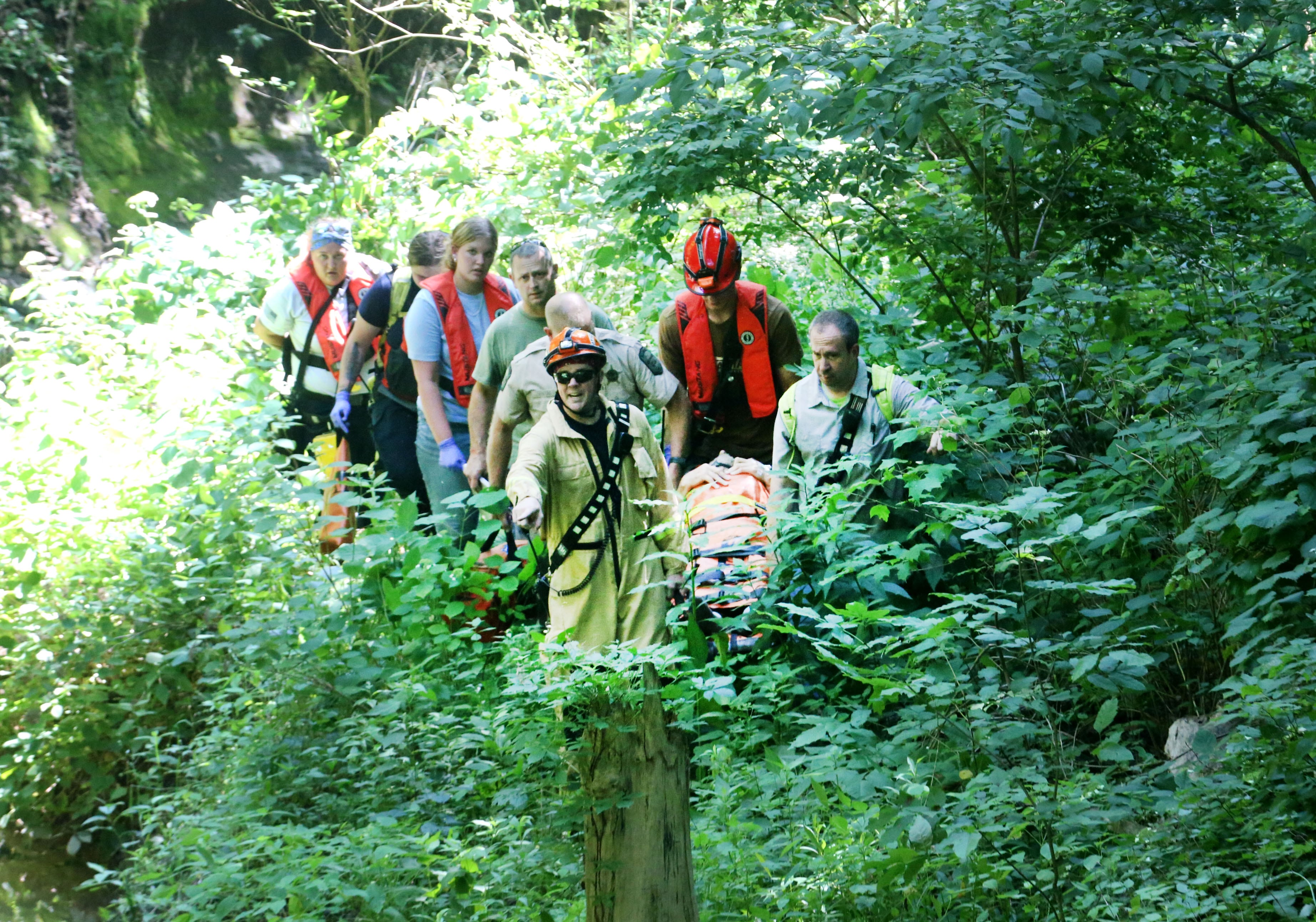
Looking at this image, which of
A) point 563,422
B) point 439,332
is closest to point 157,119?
point 439,332

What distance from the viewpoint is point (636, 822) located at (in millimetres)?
3010

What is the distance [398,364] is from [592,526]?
251 cm

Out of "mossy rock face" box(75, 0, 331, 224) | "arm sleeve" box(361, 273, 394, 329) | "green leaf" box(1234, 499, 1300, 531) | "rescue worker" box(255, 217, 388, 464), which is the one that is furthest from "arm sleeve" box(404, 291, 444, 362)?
"mossy rock face" box(75, 0, 331, 224)

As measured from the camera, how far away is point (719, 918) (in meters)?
3.46

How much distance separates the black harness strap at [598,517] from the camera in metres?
4.95

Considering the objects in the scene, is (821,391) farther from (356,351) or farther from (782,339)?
(356,351)

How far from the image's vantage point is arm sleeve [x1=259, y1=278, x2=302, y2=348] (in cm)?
782

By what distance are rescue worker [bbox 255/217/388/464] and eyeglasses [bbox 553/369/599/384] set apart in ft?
9.88

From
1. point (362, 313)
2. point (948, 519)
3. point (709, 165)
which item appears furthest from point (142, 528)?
point (948, 519)

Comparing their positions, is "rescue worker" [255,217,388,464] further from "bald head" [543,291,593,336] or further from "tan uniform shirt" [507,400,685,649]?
"tan uniform shirt" [507,400,685,649]

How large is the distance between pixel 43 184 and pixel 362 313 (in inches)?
363

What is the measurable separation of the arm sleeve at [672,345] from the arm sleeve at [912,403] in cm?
89

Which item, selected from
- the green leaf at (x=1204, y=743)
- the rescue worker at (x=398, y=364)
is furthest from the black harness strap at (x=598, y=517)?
the green leaf at (x=1204, y=743)

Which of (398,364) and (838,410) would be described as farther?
(398,364)
